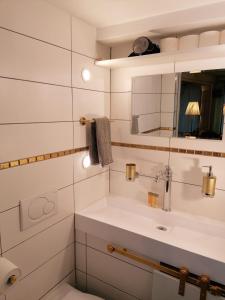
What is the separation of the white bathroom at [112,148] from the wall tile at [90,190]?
0.04ft

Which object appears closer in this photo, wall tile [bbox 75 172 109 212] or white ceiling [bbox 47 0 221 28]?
white ceiling [bbox 47 0 221 28]

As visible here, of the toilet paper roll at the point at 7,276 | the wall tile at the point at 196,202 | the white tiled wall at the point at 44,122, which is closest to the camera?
the toilet paper roll at the point at 7,276

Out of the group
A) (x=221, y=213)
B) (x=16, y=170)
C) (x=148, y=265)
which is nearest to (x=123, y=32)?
(x=16, y=170)

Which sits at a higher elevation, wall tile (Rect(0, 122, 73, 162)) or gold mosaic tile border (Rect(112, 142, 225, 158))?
wall tile (Rect(0, 122, 73, 162))

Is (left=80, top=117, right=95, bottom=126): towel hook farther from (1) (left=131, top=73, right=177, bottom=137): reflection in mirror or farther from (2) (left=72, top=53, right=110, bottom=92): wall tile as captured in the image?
(1) (left=131, top=73, right=177, bottom=137): reflection in mirror

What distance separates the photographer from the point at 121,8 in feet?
4.24

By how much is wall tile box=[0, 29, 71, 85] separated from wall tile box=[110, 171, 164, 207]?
2.95ft

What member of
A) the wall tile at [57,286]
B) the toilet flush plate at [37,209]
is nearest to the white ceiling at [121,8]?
the toilet flush plate at [37,209]

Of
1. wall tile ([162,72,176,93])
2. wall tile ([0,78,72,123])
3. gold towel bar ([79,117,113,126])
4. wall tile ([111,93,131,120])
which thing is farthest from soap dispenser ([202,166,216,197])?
wall tile ([0,78,72,123])

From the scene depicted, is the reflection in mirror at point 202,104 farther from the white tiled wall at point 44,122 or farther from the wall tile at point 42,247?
the wall tile at point 42,247

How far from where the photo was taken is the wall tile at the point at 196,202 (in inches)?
58.6

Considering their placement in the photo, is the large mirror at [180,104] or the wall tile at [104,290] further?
the wall tile at [104,290]

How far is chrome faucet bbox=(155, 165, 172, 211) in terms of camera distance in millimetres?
1597

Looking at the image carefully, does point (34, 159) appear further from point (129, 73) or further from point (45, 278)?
point (129, 73)
